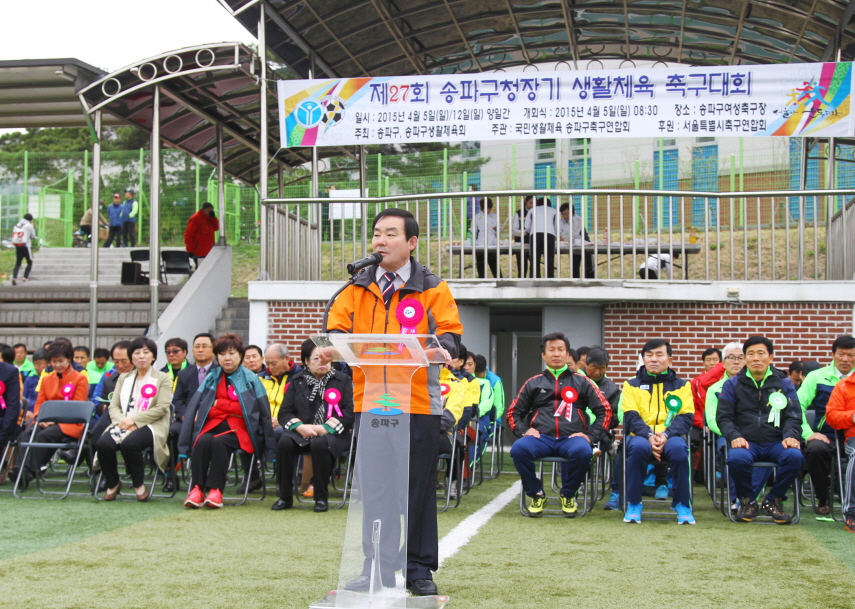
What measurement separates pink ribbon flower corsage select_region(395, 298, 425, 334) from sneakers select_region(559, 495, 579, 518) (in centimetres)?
335

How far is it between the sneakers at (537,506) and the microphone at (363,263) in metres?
3.63

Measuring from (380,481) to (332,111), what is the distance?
798 centimetres

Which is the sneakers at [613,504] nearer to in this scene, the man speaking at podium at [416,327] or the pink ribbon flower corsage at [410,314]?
the man speaking at podium at [416,327]

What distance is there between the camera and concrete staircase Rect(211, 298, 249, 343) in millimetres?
13325

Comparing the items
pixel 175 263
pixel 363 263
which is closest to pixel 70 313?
pixel 175 263

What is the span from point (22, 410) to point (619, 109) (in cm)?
723

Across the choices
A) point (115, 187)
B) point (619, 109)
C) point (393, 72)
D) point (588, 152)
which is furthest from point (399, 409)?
point (115, 187)

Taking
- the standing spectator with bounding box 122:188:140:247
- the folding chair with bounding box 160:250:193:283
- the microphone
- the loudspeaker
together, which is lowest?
the microphone

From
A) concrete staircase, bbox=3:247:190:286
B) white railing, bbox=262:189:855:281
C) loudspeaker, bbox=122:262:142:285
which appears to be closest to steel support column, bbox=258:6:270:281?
white railing, bbox=262:189:855:281

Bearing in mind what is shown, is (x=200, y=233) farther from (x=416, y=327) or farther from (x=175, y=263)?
(x=416, y=327)

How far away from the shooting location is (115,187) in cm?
2819

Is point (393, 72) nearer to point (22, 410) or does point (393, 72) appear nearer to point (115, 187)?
point (22, 410)

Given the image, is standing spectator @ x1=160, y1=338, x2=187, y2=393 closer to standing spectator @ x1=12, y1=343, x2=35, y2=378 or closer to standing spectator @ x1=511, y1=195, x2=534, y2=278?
standing spectator @ x1=12, y1=343, x2=35, y2=378

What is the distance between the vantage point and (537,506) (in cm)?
699
